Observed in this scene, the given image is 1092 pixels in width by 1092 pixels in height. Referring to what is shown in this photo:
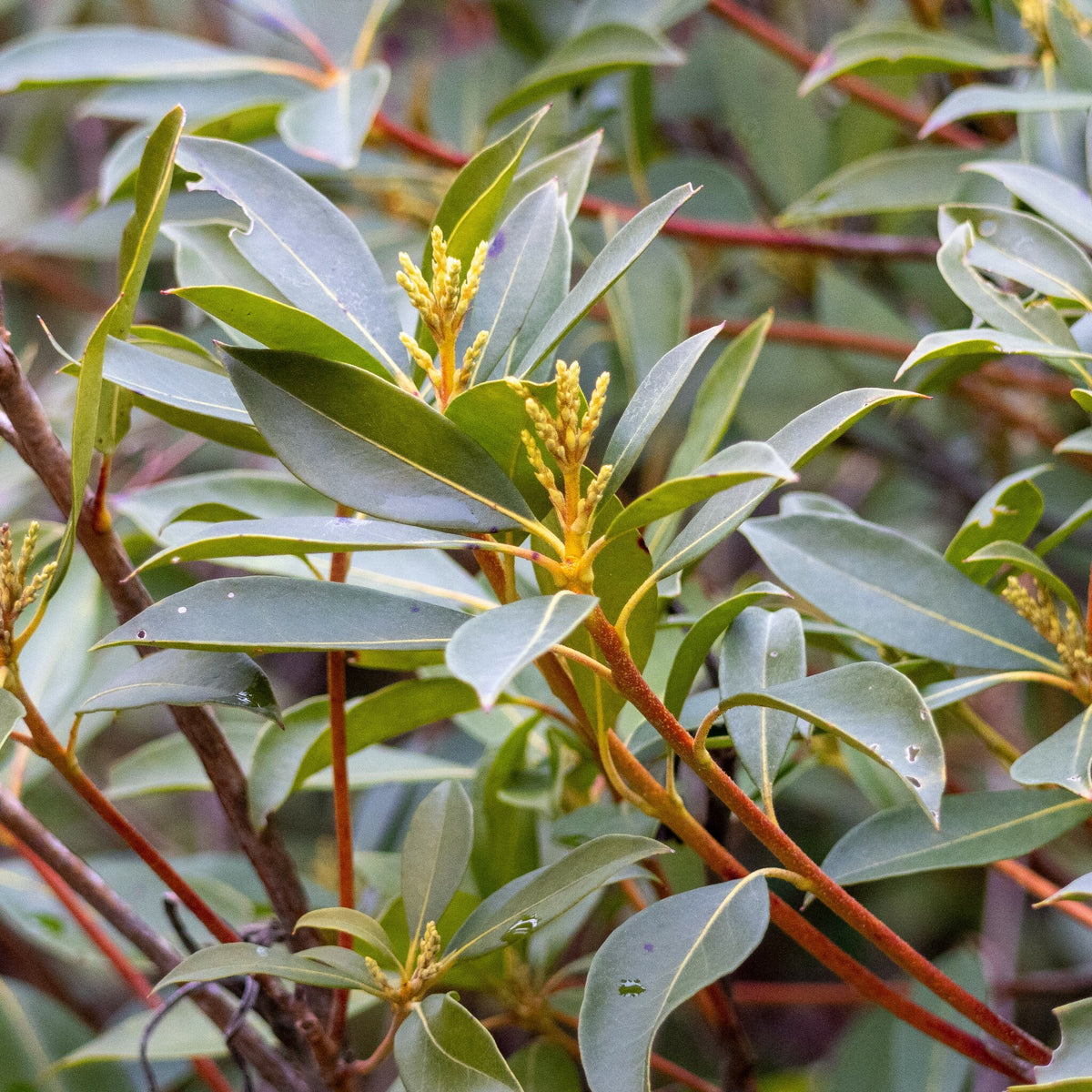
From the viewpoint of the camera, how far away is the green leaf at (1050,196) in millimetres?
521

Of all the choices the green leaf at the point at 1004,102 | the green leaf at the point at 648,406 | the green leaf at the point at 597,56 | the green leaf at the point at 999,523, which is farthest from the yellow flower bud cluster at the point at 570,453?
the green leaf at the point at 597,56

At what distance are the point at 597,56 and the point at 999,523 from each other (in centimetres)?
50

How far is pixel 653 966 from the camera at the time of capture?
Answer: 1.29 feet

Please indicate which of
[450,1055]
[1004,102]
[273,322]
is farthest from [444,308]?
[1004,102]

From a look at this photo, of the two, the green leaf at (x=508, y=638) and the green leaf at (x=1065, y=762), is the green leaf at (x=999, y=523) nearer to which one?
the green leaf at (x=1065, y=762)

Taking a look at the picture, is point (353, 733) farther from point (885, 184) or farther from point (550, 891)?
point (885, 184)

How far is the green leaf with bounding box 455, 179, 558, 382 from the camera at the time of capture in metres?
0.42

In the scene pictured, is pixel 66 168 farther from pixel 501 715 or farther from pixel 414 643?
pixel 414 643

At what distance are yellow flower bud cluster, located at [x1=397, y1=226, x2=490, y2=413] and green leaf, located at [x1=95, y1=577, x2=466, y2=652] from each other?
0.08m

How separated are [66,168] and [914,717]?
1957 millimetres

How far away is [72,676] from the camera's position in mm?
660

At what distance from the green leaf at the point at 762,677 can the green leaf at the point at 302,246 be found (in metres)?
0.19

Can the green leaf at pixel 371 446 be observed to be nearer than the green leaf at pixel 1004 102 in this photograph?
Yes

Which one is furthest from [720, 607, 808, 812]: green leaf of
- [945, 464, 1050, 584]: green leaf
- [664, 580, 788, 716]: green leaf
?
[945, 464, 1050, 584]: green leaf
